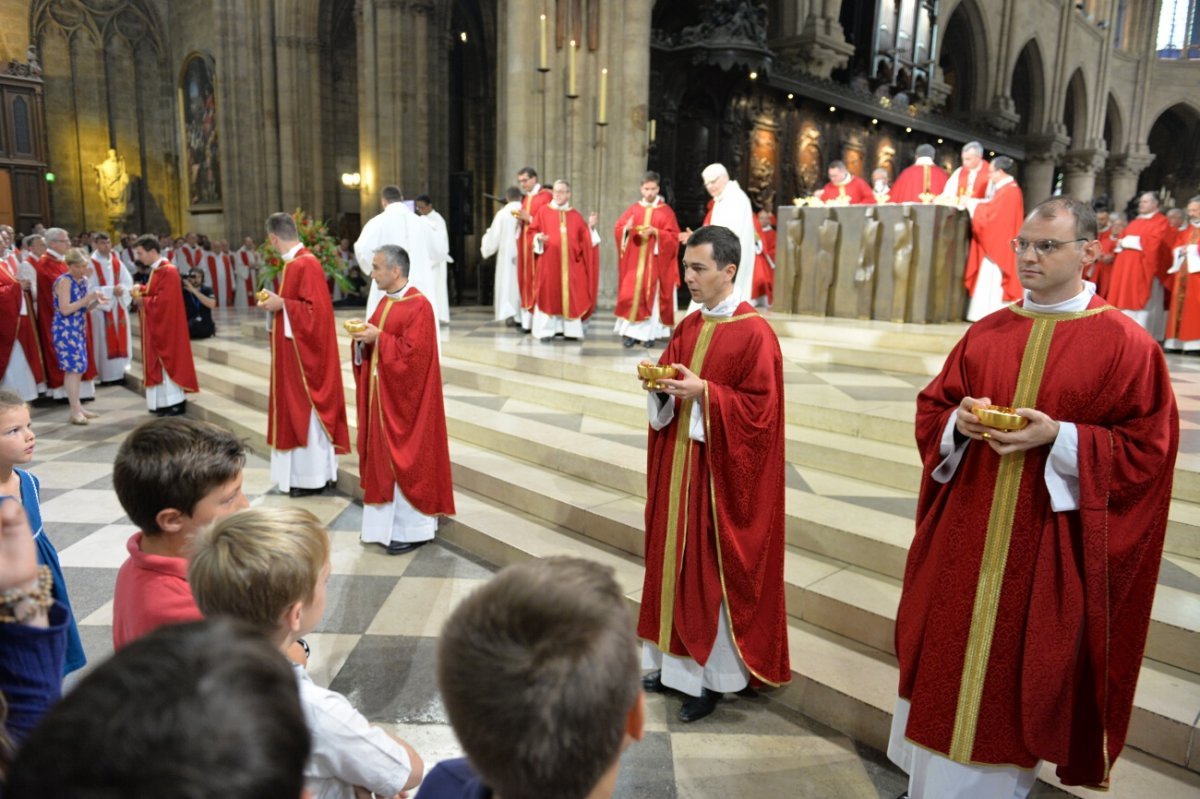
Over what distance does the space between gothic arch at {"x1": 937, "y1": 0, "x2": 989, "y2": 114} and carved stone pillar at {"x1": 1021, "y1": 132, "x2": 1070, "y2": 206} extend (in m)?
3.79

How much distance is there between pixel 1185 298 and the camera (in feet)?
31.3

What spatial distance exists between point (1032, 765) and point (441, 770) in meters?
2.06

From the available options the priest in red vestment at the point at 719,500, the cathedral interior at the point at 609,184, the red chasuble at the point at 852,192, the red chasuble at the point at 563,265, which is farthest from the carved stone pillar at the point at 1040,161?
the priest in red vestment at the point at 719,500

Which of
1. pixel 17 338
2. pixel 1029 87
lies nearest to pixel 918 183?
pixel 17 338

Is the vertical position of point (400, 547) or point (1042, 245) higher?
point (1042, 245)

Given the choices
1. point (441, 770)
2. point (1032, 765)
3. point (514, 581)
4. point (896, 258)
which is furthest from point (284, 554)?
point (896, 258)

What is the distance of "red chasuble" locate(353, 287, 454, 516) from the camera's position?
4812mm

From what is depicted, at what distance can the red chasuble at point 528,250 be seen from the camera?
9.92 meters

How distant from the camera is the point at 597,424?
6.52 meters

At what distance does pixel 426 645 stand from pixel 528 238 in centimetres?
704

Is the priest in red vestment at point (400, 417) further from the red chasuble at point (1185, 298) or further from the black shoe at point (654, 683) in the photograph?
the red chasuble at point (1185, 298)

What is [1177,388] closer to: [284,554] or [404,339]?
[404,339]

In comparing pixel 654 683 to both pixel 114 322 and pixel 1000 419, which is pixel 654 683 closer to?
pixel 1000 419

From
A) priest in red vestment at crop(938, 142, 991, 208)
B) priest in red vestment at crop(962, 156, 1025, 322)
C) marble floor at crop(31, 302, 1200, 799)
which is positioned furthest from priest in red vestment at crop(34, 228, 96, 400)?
priest in red vestment at crop(962, 156, 1025, 322)
